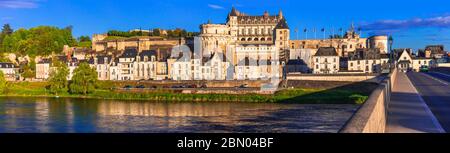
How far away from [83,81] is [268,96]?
63.5 ft

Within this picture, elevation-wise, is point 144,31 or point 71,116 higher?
point 144,31

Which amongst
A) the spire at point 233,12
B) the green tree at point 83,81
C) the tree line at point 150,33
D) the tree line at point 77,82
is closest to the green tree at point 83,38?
the tree line at point 150,33

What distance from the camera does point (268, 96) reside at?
146ft

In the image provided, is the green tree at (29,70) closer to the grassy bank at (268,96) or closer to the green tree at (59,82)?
the grassy bank at (268,96)

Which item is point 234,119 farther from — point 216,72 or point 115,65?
point 115,65

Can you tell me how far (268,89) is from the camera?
48.0 metres

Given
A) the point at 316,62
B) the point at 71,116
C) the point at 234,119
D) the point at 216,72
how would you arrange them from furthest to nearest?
1. the point at 316,62
2. the point at 216,72
3. the point at 71,116
4. the point at 234,119

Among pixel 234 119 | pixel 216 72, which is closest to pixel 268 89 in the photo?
pixel 216 72

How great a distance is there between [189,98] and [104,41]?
134ft

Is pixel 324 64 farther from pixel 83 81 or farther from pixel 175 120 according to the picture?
pixel 175 120

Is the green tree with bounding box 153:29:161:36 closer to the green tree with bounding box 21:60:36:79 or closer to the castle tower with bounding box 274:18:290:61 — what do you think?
the green tree with bounding box 21:60:36:79

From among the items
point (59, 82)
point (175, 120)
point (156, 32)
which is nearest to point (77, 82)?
point (59, 82)

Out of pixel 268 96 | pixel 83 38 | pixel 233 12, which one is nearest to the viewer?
pixel 268 96

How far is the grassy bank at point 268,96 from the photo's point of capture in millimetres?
39875
